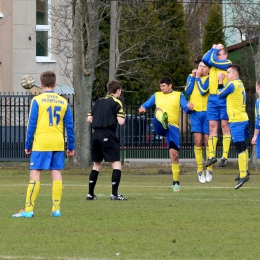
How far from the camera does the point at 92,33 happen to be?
24031mm

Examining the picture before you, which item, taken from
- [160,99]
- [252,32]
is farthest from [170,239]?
[252,32]

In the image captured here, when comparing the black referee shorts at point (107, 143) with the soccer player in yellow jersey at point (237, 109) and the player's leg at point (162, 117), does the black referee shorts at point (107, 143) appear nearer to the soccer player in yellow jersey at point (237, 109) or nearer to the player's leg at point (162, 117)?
the player's leg at point (162, 117)

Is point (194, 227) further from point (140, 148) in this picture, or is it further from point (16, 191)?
point (140, 148)

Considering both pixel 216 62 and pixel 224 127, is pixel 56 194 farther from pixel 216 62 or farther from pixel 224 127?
pixel 224 127

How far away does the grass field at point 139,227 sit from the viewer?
284 inches

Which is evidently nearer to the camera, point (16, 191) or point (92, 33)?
point (16, 191)

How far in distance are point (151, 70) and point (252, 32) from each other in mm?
16044

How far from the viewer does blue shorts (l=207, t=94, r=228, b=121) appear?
Answer: 49.1 feet

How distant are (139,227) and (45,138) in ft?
5.88

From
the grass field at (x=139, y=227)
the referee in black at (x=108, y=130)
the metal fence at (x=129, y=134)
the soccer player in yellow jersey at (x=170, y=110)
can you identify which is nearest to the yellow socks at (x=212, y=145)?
the soccer player in yellow jersey at (x=170, y=110)

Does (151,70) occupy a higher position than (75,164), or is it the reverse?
(151,70)

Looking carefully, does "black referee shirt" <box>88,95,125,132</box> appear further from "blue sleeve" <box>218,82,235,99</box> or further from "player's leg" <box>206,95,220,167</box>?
"player's leg" <box>206,95,220,167</box>

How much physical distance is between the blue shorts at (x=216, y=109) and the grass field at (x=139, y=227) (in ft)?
5.86

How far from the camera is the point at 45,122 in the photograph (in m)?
9.80
